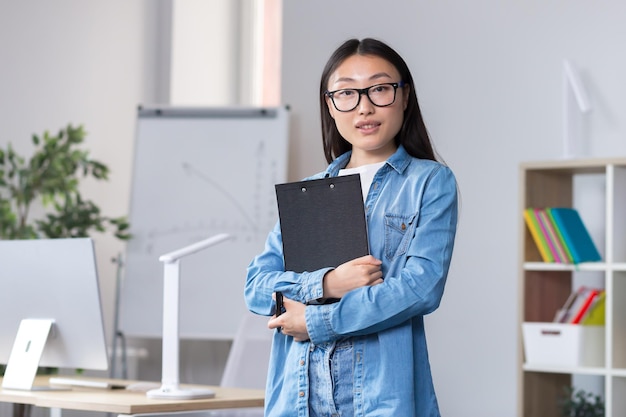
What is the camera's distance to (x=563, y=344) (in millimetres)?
3424

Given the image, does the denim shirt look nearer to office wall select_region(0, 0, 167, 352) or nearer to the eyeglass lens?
the eyeglass lens

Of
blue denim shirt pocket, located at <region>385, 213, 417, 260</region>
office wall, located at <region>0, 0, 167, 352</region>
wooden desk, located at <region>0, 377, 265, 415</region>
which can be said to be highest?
office wall, located at <region>0, 0, 167, 352</region>

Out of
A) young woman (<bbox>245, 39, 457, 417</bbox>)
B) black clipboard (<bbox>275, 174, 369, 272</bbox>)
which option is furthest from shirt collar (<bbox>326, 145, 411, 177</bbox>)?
black clipboard (<bbox>275, 174, 369, 272</bbox>)

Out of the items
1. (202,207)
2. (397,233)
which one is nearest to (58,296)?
(397,233)

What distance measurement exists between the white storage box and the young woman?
185cm

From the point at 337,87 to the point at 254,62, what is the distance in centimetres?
379

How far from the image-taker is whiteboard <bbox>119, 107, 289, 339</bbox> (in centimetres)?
446

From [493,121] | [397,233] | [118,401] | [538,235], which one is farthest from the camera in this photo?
[493,121]

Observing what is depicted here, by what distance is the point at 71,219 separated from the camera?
4.30 metres

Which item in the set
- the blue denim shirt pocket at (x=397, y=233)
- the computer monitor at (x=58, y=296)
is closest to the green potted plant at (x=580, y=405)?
the computer monitor at (x=58, y=296)

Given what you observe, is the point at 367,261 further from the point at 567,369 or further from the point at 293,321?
the point at 567,369

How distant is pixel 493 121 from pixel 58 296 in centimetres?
222

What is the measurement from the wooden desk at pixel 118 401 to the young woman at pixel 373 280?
0.63 metres

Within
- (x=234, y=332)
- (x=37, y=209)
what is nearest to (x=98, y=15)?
(x=37, y=209)
